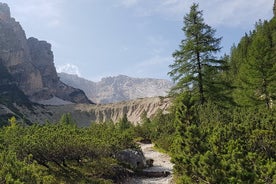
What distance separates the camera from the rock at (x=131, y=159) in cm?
2716

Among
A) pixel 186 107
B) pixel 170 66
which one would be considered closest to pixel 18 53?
pixel 170 66

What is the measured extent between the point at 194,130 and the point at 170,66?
54.0 ft

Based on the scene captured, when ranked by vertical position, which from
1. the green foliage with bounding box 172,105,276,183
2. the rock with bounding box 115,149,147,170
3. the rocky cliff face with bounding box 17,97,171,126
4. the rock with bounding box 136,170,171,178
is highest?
the rocky cliff face with bounding box 17,97,171,126

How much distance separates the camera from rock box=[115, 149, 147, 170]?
27.2m

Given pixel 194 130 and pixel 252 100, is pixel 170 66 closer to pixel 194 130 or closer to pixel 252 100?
pixel 252 100

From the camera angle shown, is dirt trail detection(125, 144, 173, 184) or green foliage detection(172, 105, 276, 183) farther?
dirt trail detection(125, 144, 173, 184)

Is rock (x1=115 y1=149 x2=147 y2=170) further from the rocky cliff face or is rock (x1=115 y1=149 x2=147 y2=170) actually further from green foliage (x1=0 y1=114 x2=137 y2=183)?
the rocky cliff face

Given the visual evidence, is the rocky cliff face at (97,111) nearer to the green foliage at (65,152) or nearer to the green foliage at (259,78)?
the green foliage at (259,78)

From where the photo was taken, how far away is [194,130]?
1708 cm

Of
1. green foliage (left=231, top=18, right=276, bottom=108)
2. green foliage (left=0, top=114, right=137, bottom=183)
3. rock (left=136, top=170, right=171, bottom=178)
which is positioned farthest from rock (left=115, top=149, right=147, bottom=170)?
green foliage (left=231, top=18, right=276, bottom=108)

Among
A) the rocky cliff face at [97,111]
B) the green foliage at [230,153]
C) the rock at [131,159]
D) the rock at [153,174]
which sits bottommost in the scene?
the rock at [153,174]

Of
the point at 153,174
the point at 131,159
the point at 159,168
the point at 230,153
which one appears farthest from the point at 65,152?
the point at 230,153

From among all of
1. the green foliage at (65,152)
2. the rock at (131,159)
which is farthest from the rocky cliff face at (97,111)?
the green foliage at (65,152)

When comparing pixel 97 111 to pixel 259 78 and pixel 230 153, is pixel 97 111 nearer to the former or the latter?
pixel 259 78
